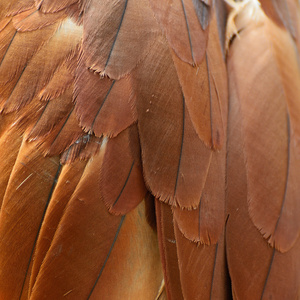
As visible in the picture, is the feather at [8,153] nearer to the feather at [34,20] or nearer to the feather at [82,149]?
the feather at [82,149]

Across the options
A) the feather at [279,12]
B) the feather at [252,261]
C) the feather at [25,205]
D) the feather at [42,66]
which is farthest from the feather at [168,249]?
the feather at [279,12]

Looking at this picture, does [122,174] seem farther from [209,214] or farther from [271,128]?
[271,128]

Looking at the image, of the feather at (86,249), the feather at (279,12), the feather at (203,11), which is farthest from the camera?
the feather at (279,12)

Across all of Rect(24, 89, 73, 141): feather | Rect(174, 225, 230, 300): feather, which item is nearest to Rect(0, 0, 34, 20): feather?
Rect(24, 89, 73, 141): feather

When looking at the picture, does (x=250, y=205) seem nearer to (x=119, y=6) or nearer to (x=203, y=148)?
(x=203, y=148)

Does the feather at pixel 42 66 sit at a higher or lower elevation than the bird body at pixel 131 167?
higher

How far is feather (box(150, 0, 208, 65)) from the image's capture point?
87 cm

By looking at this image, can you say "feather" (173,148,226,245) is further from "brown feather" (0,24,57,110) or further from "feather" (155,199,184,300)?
"brown feather" (0,24,57,110)

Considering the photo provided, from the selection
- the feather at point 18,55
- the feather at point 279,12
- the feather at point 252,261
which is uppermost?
the feather at point 18,55

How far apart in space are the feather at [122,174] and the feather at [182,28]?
0.21 m

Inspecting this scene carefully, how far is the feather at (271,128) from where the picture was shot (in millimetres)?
881

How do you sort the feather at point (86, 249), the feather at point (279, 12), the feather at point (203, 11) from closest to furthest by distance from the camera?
the feather at point (86, 249) < the feather at point (203, 11) < the feather at point (279, 12)

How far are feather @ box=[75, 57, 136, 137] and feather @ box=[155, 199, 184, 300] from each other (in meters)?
0.19

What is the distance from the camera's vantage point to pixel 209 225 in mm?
848
